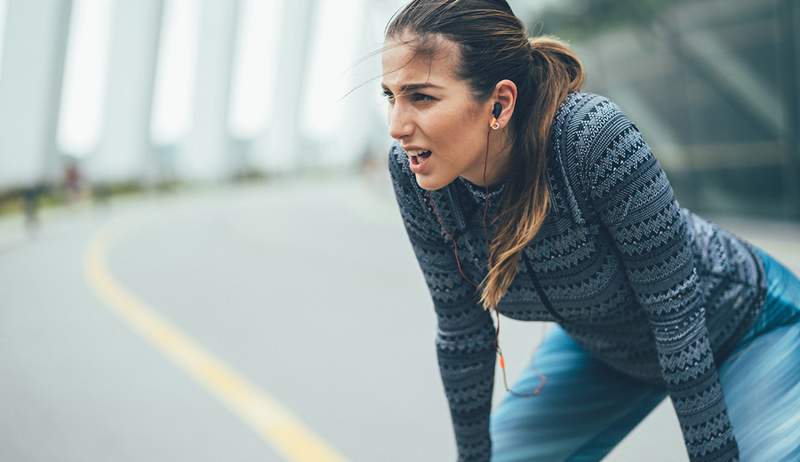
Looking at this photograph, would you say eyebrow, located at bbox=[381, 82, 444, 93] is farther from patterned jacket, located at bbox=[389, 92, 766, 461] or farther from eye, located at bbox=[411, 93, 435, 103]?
patterned jacket, located at bbox=[389, 92, 766, 461]

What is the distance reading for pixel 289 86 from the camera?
35.6 m

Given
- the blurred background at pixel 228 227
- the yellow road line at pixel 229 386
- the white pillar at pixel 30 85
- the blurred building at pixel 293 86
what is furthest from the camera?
Result: the white pillar at pixel 30 85

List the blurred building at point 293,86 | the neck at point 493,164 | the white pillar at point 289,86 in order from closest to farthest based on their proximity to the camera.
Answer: the neck at point 493,164
the blurred building at point 293,86
the white pillar at point 289,86

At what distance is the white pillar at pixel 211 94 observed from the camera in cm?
2983

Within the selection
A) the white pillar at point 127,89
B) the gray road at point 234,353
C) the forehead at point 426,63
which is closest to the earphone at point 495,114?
the forehead at point 426,63

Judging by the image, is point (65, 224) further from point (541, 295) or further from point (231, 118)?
point (541, 295)

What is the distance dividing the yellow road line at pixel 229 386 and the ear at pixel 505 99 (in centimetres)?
220

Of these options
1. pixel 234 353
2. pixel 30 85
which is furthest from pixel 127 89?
pixel 234 353

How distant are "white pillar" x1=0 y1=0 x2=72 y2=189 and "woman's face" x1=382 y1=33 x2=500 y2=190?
19.2 metres

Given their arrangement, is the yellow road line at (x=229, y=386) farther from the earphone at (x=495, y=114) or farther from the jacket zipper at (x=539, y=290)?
the earphone at (x=495, y=114)

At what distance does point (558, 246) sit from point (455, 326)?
37 centimetres

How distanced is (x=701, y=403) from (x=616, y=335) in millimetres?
312

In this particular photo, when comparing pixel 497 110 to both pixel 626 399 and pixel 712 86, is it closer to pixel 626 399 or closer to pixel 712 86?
pixel 626 399

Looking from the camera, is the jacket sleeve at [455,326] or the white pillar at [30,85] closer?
the jacket sleeve at [455,326]
